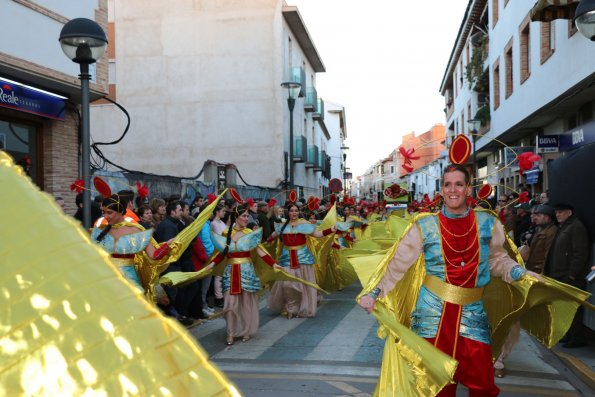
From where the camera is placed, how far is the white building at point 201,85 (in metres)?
27.3

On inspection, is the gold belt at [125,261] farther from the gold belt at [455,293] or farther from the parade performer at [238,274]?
the gold belt at [455,293]

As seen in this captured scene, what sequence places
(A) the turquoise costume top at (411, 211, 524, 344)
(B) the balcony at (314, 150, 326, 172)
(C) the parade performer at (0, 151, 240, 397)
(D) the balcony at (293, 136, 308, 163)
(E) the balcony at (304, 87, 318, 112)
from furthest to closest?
1. (B) the balcony at (314, 150, 326, 172)
2. (E) the balcony at (304, 87, 318, 112)
3. (D) the balcony at (293, 136, 308, 163)
4. (A) the turquoise costume top at (411, 211, 524, 344)
5. (C) the parade performer at (0, 151, 240, 397)

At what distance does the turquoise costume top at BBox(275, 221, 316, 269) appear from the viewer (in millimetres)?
10430

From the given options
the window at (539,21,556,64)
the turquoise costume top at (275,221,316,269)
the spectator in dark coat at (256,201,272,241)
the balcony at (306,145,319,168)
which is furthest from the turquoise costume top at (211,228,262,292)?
the balcony at (306,145,319,168)

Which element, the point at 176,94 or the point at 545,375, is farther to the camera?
the point at 176,94

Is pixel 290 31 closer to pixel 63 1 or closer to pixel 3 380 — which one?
pixel 63 1

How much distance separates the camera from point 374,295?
14.0 ft

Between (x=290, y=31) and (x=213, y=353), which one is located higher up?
(x=290, y=31)

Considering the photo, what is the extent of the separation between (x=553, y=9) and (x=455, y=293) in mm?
7831

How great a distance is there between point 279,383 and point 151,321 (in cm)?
535

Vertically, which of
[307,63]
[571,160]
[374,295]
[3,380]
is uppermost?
[307,63]

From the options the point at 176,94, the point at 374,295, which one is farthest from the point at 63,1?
the point at 176,94

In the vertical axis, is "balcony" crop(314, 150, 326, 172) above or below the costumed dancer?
above

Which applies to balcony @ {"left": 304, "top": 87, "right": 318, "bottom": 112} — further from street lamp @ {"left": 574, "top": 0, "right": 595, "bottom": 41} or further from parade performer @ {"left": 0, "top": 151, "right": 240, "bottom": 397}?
parade performer @ {"left": 0, "top": 151, "right": 240, "bottom": 397}
